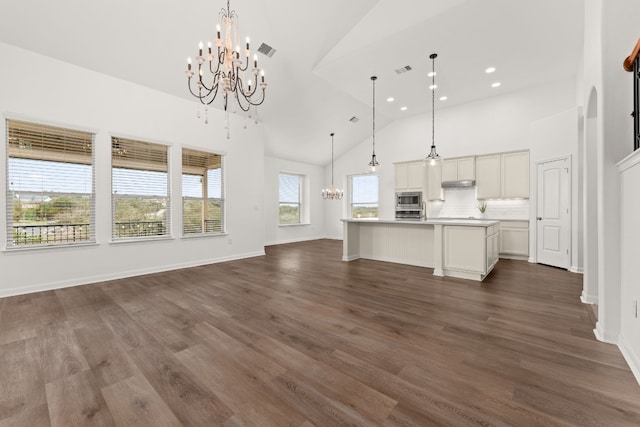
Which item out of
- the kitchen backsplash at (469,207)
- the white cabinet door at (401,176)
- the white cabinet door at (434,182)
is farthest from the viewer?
the white cabinet door at (401,176)

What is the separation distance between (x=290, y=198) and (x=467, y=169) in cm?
570

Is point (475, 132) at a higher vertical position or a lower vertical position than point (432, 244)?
higher

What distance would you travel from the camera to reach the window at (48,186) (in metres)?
3.77

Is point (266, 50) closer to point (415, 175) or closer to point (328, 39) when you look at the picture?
point (328, 39)

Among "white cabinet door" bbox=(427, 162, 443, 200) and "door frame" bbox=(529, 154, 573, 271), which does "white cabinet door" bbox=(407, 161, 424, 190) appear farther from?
"door frame" bbox=(529, 154, 573, 271)

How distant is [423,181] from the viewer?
776cm

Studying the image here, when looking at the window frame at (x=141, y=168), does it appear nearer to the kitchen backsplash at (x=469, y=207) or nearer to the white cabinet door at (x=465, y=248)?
the white cabinet door at (x=465, y=248)

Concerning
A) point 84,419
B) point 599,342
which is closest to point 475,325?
point 599,342

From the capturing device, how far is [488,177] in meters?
6.73

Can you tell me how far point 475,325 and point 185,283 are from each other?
396cm

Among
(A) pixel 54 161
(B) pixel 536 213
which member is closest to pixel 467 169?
(B) pixel 536 213

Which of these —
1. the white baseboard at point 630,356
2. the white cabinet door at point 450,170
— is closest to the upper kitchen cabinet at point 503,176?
the white cabinet door at point 450,170

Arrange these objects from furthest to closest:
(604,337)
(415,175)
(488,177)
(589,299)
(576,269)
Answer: (415,175) → (488,177) → (576,269) → (589,299) → (604,337)

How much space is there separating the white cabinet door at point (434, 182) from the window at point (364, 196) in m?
2.08
